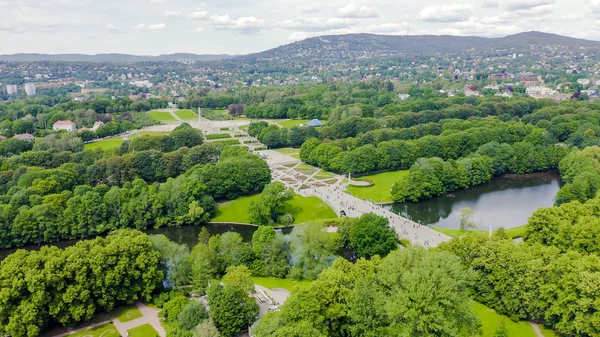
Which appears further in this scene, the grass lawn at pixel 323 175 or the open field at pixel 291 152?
the open field at pixel 291 152

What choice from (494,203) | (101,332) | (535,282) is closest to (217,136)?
(494,203)

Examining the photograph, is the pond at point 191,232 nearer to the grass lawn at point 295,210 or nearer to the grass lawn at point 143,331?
the grass lawn at point 295,210

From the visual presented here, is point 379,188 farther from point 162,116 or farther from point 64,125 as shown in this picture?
point 162,116

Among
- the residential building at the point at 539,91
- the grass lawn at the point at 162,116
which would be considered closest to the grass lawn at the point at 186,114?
the grass lawn at the point at 162,116

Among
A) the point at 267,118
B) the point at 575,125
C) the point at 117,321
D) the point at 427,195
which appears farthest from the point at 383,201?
the point at 267,118

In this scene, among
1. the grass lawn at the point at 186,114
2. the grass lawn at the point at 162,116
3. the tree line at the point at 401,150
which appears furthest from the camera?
the grass lawn at the point at 186,114

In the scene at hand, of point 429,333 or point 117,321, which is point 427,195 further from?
point 117,321

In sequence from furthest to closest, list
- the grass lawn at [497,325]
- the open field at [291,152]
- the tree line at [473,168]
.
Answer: the open field at [291,152] → the tree line at [473,168] → the grass lawn at [497,325]
